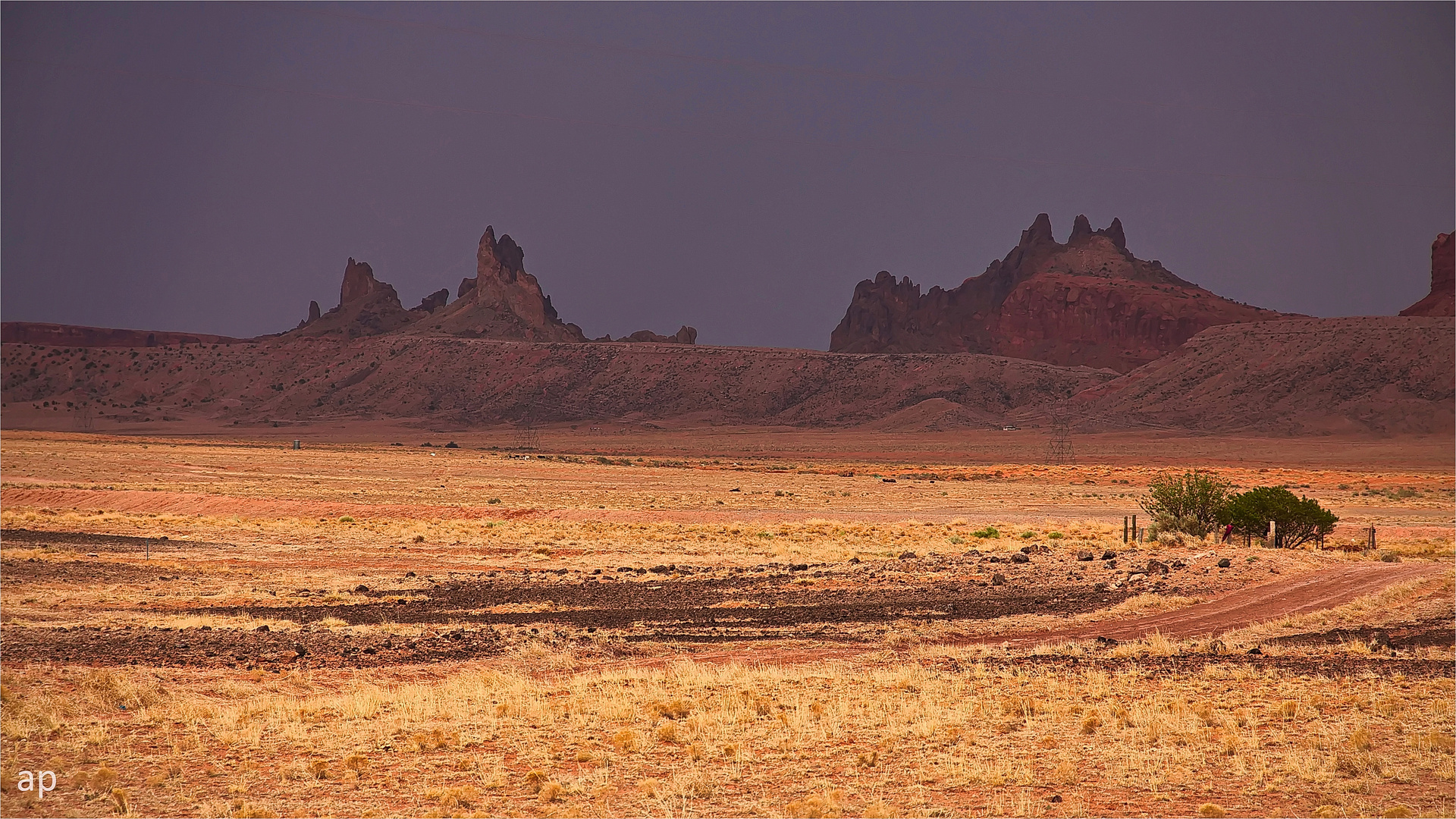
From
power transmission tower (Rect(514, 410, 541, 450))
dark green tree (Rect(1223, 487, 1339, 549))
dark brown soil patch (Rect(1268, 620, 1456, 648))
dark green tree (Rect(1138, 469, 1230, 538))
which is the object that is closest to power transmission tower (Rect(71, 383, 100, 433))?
power transmission tower (Rect(514, 410, 541, 450))

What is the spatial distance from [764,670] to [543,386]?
14568 cm

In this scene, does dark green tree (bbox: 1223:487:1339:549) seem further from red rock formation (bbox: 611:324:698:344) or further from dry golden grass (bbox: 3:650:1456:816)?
red rock formation (bbox: 611:324:698:344)

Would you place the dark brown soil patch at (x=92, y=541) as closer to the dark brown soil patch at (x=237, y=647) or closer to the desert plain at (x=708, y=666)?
the desert plain at (x=708, y=666)

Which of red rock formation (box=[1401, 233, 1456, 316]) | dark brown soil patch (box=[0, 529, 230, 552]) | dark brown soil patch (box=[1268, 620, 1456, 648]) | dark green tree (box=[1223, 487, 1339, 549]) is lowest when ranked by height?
dark brown soil patch (box=[0, 529, 230, 552])

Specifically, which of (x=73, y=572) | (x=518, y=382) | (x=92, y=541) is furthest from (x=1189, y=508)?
(x=518, y=382)

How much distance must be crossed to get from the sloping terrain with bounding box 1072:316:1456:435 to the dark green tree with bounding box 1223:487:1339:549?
87.1 meters

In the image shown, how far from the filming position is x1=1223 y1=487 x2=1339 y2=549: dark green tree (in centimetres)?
3300

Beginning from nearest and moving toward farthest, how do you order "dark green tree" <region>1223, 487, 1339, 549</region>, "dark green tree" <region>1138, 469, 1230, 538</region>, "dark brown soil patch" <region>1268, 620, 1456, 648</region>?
"dark brown soil patch" <region>1268, 620, 1456, 648</region> < "dark green tree" <region>1223, 487, 1339, 549</region> < "dark green tree" <region>1138, 469, 1230, 538</region>

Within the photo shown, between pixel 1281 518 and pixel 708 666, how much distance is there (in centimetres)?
2369

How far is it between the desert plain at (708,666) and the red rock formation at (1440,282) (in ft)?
398

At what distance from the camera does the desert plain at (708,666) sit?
33.4 feet

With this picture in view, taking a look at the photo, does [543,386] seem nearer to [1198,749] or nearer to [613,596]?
[613,596]

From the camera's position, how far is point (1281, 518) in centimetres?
3309

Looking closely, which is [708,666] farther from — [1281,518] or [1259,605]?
[1281,518]
